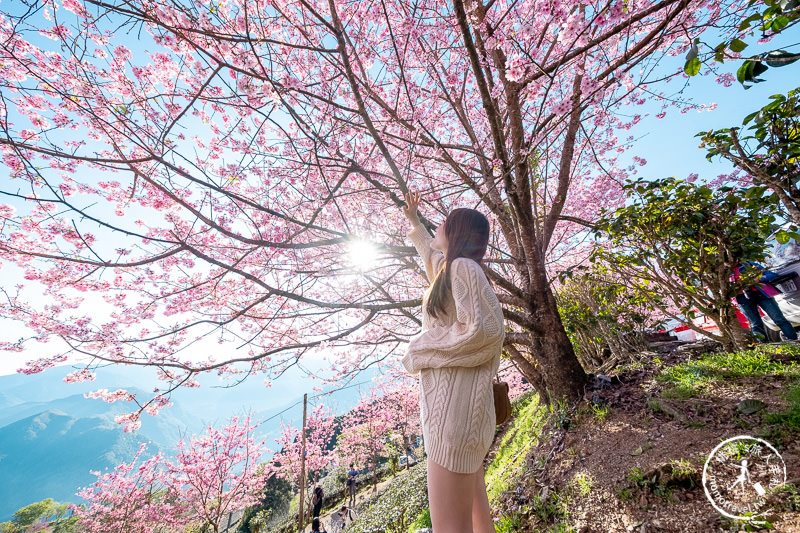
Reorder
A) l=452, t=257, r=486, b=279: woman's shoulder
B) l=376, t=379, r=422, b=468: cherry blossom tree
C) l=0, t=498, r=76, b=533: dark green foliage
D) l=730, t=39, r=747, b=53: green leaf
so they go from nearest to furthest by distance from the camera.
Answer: l=730, t=39, r=747, b=53: green leaf → l=452, t=257, r=486, b=279: woman's shoulder → l=376, t=379, r=422, b=468: cherry blossom tree → l=0, t=498, r=76, b=533: dark green foliage

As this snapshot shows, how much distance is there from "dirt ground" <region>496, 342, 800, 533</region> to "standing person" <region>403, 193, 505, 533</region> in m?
1.30

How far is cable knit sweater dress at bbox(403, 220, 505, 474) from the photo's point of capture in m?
1.49

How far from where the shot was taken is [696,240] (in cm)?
341

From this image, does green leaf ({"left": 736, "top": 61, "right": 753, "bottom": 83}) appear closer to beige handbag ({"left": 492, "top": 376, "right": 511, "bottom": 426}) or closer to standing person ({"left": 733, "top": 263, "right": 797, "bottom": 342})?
beige handbag ({"left": 492, "top": 376, "right": 511, "bottom": 426})

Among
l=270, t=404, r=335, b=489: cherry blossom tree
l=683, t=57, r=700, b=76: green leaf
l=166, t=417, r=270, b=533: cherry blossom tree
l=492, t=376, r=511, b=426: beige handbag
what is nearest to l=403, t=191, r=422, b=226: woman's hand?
l=492, t=376, r=511, b=426: beige handbag

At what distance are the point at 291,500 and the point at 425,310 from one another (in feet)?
71.5

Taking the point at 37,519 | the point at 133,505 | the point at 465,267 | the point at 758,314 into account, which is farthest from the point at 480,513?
the point at 37,519

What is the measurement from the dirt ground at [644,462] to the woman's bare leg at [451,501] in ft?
5.24

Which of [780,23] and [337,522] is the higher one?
[780,23]

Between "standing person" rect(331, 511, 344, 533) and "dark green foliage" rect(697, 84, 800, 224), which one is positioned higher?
"dark green foliage" rect(697, 84, 800, 224)

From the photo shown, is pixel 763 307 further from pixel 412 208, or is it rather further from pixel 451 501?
pixel 451 501

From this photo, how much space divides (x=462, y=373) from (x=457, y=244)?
2.39ft

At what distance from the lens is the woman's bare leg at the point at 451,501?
1.42 m

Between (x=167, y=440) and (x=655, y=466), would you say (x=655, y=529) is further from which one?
(x=167, y=440)
